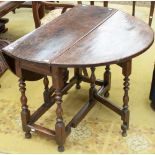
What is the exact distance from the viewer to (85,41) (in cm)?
215

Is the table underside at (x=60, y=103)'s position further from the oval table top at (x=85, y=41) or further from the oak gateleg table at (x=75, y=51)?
the oval table top at (x=85, y=41)

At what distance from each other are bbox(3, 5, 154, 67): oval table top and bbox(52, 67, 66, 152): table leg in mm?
110

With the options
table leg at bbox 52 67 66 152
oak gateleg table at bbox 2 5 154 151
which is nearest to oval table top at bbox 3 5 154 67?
oak gateleg table at bbox 2 5 154 151

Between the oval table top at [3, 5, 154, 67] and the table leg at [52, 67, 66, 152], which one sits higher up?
the oval table top at [3, 5, 154, 67]

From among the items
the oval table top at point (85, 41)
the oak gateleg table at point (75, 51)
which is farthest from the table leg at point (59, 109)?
the oval table top at point (85, 41)

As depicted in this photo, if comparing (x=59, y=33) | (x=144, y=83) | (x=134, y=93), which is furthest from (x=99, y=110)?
(x=59, y=33)

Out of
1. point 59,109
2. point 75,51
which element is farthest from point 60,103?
point 75,51

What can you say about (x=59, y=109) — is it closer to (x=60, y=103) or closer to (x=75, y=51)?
(x=60, y=103)

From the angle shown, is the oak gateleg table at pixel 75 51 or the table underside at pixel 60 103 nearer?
the oak gateleg table at pixel 75 51

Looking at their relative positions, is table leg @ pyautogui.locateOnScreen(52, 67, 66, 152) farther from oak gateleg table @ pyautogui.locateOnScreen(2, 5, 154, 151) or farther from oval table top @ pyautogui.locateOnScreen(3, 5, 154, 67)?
oval table top @ pyautogui.locateOnScreen(3, 5, 154, 67)

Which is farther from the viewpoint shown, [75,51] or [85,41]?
[85,41]

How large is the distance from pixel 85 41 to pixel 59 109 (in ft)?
1.55

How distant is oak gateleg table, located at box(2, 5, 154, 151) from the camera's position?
1960mm

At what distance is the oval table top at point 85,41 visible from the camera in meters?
1.95
